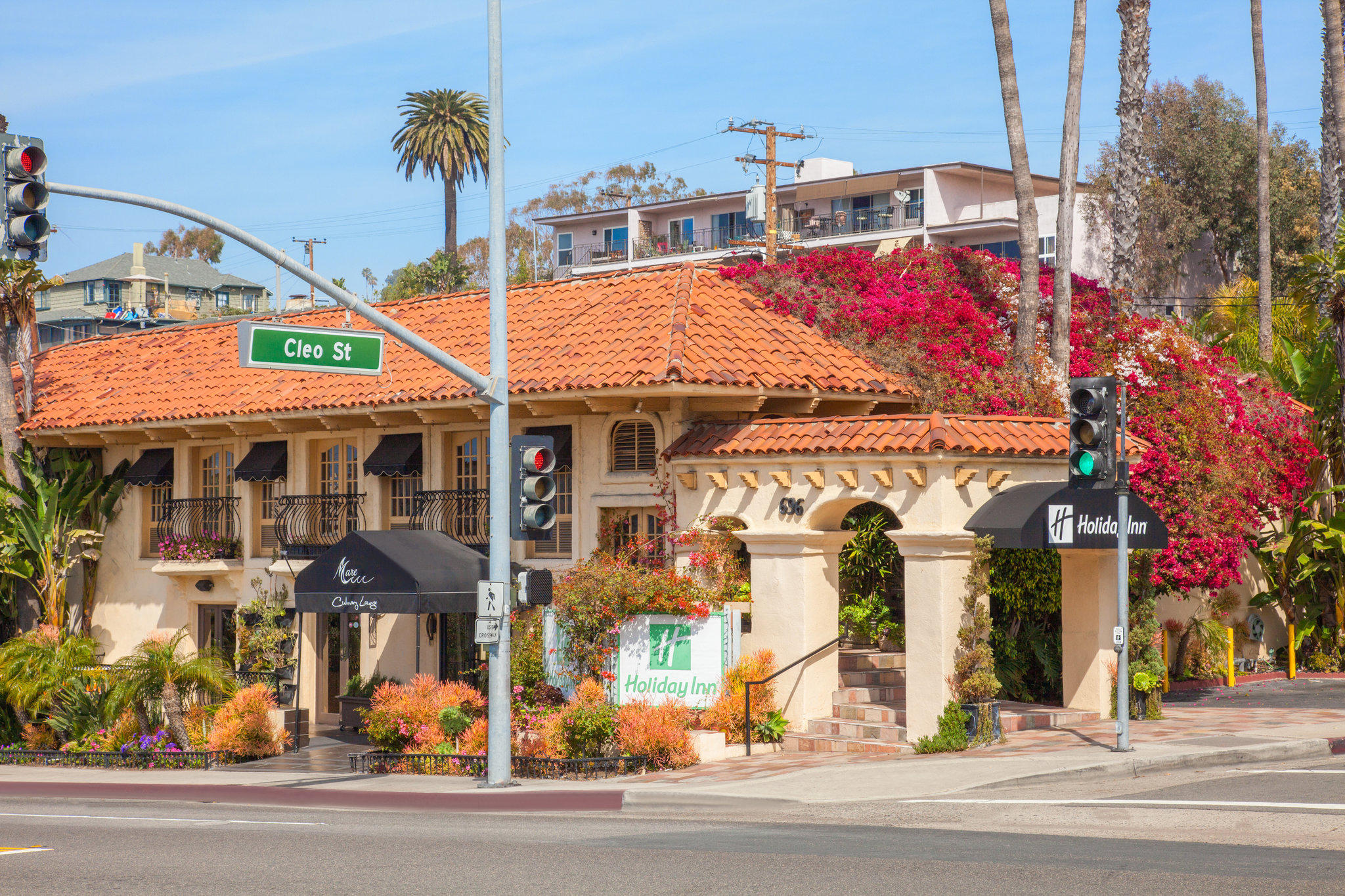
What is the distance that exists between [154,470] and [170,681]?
6328 millimetres

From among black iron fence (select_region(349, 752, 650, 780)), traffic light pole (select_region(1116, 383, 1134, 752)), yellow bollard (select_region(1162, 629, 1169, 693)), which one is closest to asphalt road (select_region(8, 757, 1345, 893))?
traffic light pole (select_region(1116, 383, 1134, 752))

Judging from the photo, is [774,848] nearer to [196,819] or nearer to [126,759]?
[196,819]

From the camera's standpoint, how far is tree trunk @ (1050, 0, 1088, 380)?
22.4 metres

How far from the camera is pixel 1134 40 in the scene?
24.6 m

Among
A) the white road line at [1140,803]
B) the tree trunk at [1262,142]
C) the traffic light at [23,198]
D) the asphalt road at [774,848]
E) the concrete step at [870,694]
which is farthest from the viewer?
the tree trunk at [1262,142]

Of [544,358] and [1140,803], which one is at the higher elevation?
[544,358]

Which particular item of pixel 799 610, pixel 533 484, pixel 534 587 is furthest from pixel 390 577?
pixel 799 610

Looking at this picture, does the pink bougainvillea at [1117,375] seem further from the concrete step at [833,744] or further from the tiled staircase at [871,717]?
the concrete step at [833,744]

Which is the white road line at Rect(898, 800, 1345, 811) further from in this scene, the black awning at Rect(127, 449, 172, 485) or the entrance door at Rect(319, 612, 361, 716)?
the black awning at Rect(127, 449, 172, 485)

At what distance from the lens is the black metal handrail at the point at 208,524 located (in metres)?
25.7

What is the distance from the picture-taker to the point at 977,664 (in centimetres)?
1703

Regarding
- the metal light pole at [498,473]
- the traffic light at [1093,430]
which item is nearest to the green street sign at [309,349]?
the metal light pole at [498,473]

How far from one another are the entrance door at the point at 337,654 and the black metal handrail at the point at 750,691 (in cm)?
853

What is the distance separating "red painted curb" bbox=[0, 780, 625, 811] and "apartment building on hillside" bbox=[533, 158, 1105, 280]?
3814 centimetres
